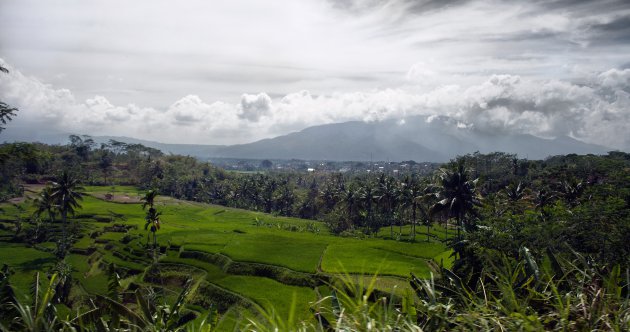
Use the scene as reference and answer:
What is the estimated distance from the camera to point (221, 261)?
131 ft

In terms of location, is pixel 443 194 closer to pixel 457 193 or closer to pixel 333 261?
pixel 457 193

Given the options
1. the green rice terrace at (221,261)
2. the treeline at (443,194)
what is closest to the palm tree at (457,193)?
the treeline at (443,194)

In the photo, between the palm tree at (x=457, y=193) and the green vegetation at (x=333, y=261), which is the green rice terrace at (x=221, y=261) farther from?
the palm tree at (x=457, y=193)

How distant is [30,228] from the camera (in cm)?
5378

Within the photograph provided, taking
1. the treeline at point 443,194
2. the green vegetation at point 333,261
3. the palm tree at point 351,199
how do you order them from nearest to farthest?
the green vegetation at point 333,261 < the treeline at point 443,194 < the palm tree at point 351,199

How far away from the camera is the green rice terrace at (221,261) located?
32219 mm

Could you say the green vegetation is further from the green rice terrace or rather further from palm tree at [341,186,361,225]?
palm tree at [341,186,361,225]

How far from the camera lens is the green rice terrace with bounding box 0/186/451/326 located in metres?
32.2

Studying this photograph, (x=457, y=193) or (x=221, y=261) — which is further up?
(x=457, y=193)

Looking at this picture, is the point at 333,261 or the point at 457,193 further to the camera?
the point at 333,261

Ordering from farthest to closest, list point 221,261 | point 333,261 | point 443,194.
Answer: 1. point 221,261
2. point 333,261
3. point 443,194

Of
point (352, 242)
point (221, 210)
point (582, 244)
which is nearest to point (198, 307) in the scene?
point (352, 242)

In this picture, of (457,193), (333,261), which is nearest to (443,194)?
(457,193)

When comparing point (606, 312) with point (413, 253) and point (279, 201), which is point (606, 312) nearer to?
point (413, 253)
